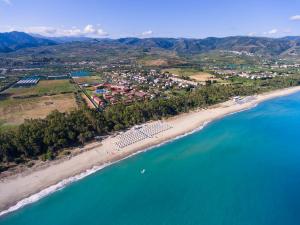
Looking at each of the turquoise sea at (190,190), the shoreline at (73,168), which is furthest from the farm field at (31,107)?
the turquoise sea at (190,190)

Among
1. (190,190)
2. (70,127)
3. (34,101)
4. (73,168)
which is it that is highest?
(70,127)

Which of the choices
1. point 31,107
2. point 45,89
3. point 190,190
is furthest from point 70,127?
point 45,89

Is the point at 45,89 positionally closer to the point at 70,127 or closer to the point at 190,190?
the point at 70,127

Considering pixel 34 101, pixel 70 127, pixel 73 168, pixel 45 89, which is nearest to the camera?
pixel 73 168

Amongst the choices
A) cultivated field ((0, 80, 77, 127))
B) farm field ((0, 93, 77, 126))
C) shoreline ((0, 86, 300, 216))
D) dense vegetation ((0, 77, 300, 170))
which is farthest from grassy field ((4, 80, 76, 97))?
shoreline ((0, 86, 300, 216))

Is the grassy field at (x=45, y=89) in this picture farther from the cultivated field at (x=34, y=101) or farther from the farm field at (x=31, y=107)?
the farm field at (x=31, y=107)

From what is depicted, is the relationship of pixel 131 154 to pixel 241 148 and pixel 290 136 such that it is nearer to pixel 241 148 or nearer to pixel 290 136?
pixel 241 148

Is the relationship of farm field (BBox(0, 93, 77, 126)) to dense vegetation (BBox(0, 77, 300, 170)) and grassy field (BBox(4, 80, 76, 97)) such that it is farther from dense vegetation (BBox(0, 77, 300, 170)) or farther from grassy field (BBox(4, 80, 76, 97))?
dense vegetation (BBox(0, 77, 300, 170))
